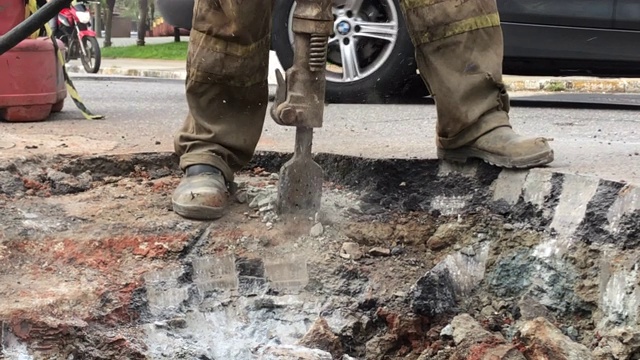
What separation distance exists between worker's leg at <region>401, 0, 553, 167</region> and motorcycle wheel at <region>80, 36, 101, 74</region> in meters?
10.9

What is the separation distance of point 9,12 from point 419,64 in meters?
2.94

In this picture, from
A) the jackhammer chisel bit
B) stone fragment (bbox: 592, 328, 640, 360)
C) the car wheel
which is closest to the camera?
stone fragment (bbox: 592, 328, 640, 360)

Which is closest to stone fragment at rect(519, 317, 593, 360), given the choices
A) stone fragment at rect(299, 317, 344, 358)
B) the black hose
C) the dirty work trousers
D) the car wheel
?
stone fragment at rect(299, 317, 344, 358)

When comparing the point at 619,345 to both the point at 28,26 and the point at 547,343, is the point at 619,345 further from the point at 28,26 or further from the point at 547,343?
the point at 28,26

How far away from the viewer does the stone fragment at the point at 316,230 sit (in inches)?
92.3

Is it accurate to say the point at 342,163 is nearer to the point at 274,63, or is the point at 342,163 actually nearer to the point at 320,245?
the point at 320,245

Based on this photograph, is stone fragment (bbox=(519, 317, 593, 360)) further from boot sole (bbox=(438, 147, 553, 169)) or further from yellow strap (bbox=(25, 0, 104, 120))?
yellow strap (bbox=(25, 0, 104, 120))

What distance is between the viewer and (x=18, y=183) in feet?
9.18

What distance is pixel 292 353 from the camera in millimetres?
Result: 1914

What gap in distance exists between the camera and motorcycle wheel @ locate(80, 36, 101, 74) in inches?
495

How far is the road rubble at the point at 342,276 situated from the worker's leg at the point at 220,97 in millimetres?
96

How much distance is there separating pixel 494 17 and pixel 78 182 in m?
1.57

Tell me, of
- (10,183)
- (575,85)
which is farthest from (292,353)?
(575,85)

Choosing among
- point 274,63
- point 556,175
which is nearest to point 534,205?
point 556,175
